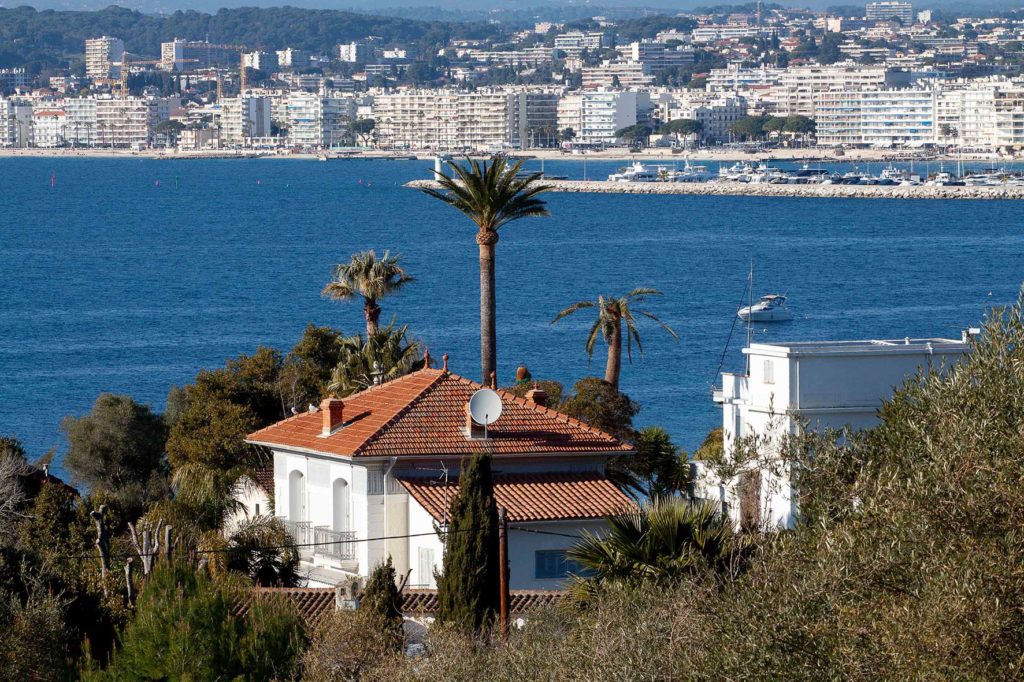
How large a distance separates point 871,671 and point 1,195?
455 ft

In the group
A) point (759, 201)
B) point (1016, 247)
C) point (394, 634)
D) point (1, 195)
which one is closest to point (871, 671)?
point (394, 634)

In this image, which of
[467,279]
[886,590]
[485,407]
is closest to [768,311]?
[467,279]

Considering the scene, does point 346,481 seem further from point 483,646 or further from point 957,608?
point 957,608

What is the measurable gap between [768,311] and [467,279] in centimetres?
1677

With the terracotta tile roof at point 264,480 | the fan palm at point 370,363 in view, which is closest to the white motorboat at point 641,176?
the fan palm at point 370,363

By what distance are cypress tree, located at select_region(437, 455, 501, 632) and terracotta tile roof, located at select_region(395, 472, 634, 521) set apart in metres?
2.16

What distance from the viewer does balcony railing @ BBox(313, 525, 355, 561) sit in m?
17.1

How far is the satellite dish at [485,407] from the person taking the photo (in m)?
17.4

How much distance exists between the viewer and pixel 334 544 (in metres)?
17.2

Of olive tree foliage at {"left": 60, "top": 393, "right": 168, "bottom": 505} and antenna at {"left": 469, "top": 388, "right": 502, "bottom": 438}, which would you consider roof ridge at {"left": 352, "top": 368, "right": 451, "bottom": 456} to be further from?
olive tree foliage at {"left": 60, "top": 393, "right": 168, "bottom": 505}

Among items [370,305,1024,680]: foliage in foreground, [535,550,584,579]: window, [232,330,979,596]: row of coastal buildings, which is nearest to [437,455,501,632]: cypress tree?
[232,330,979,596]: row of coastal buildings

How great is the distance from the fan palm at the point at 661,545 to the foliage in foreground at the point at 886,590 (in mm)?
1679

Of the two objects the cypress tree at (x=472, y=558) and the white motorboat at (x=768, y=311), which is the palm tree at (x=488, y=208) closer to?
the cypress tree at (x=472, y=558)

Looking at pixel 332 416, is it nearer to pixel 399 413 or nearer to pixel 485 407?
pixel 399 413
